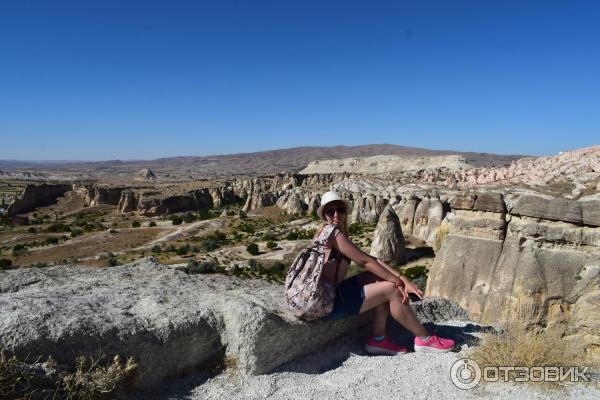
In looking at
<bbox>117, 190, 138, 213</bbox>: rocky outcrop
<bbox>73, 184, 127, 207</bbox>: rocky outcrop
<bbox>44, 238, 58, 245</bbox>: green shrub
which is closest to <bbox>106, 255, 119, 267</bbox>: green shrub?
<bbox>44, 238, 58, 245</bbox>: green shrub

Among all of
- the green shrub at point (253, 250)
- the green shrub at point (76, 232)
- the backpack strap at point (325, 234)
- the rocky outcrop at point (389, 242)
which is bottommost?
the green shrub at point (76, 232)

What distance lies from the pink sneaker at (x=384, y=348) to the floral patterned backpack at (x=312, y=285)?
625 millimetres

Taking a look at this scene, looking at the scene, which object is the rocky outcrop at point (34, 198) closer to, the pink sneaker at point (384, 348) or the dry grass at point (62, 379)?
the dry grass at point (62, 379)

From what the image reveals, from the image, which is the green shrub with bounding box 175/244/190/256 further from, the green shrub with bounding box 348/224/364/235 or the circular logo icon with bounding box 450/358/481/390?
the circular logo icon with bounding box 450/358/481/390

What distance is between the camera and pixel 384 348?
13.8ft

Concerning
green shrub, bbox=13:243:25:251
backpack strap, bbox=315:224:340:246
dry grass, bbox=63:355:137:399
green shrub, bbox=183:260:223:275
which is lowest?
green shrub, bbox=13:243:25:251

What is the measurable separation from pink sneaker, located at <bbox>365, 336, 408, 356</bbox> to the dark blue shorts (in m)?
0.38

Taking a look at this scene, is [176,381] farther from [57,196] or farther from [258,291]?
[57,196]

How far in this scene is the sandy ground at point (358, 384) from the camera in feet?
11.3

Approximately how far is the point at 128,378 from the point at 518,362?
312 centimetres

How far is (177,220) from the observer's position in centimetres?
4209

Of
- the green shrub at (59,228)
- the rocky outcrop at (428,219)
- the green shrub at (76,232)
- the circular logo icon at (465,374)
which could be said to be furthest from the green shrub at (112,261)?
the circular logo icon at (465,374)

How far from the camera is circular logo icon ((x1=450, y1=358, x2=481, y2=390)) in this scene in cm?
357

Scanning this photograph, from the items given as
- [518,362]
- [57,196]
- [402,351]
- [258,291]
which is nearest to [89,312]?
[258,291]
